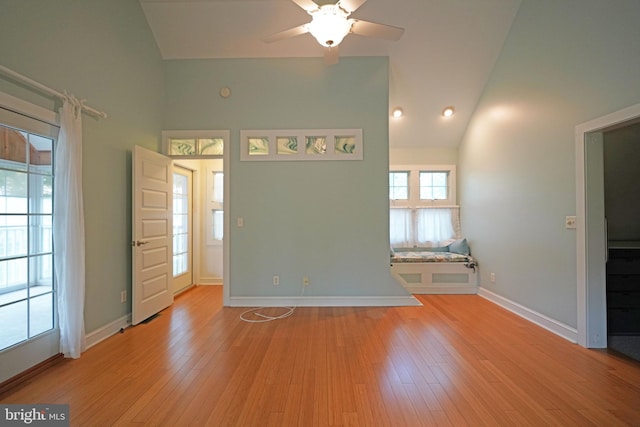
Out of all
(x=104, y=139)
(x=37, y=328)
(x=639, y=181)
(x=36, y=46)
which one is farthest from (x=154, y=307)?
(x=639, y=181)

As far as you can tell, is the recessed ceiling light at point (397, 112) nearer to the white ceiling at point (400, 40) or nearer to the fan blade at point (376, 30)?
the white ceiling at point (400, 40)

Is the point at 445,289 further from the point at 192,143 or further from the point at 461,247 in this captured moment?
the point at 192,143

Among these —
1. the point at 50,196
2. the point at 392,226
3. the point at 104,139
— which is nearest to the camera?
the point at 50,196

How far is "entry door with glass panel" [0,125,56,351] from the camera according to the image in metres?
2.08

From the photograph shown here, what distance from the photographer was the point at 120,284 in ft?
10.3

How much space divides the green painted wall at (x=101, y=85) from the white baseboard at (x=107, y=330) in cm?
5

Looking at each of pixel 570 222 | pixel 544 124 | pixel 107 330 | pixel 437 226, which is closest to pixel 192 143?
pixel 107 330

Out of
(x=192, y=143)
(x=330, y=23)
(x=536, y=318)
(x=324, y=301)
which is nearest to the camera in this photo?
(x=330, y=23)

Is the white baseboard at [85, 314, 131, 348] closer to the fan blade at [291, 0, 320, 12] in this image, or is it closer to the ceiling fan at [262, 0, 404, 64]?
the ceiling fan at [262, 0, 404, 64]

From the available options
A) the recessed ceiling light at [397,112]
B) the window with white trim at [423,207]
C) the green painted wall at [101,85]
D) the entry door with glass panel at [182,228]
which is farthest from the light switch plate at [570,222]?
the entry door with glass panel at [182,228]

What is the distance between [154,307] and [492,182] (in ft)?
15.1

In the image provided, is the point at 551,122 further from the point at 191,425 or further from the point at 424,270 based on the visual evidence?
the point at 191,425

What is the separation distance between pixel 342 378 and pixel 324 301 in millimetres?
1695

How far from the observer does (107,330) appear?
2.92 m
